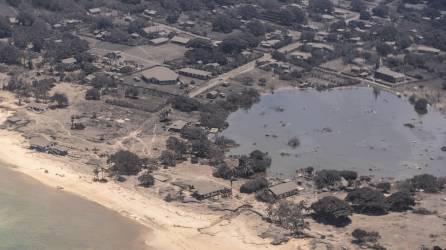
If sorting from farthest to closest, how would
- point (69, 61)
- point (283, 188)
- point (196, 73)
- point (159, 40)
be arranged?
point (159, 40)
point (69, 61)
point (196, 73)
point (283, 188)

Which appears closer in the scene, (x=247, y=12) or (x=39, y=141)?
(x=39, y=141)

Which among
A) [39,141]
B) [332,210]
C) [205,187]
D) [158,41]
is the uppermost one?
[332,210]

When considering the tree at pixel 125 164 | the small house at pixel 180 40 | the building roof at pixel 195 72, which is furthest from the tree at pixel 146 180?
the small house at pixel 180 40

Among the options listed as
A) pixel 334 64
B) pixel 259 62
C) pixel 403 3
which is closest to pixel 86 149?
pixel 259 62

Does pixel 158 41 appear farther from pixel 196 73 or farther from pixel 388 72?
pixel 388 72

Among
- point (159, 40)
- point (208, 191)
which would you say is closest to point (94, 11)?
point (159, 40)

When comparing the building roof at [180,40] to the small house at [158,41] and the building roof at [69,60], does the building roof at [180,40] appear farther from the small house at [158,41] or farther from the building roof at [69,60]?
the building roof at [69,60]

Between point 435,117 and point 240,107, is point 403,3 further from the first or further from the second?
point 240,107
